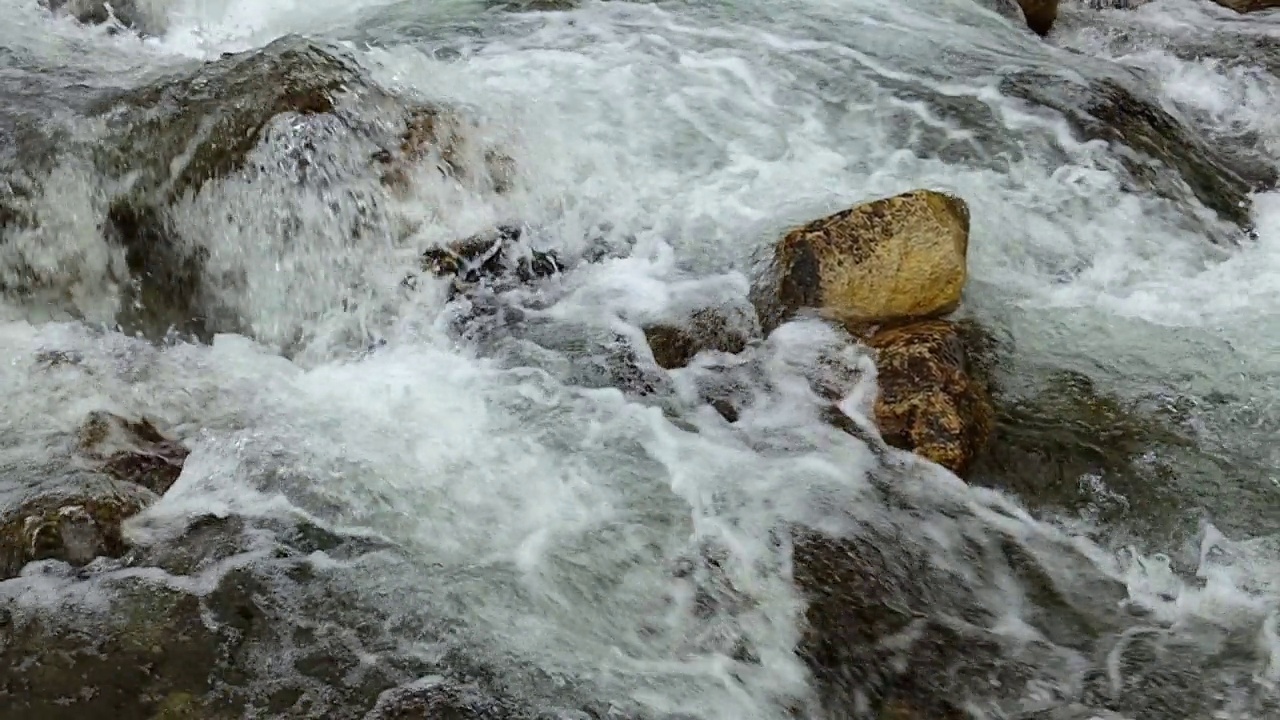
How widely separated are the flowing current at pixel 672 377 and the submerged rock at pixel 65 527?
0.32 ft

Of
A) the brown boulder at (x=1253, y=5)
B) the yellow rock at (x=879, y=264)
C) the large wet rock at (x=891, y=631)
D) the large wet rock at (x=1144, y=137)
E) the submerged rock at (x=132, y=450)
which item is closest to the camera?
the large wet rock at (x=891, y=631)

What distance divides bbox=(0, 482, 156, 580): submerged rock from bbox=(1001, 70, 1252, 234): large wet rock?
17.4 feet

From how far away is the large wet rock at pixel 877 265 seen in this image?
452 cm

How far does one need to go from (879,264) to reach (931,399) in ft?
2.48

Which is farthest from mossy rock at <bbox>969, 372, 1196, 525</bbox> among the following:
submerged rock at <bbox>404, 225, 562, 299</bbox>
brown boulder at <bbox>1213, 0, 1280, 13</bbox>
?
brown boulder at <bbox>1213, 0, 1280, 13</bbox>

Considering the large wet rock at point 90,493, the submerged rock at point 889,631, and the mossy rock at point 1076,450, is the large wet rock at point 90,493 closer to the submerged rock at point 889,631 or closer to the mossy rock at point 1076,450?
the submerged rock at point 889,631

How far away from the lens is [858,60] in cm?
687

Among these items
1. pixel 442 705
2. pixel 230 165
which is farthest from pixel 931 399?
pixel 230 165

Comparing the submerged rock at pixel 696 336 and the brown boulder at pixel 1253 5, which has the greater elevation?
the brown boulder at pixel 1253 5

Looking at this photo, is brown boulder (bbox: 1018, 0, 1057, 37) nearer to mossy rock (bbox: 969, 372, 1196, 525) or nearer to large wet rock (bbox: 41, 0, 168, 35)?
mossy rock (bbox: 969, 372, 1196, 525)

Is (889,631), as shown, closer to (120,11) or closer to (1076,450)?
(1076,450)

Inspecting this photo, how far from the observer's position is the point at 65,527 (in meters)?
3.23

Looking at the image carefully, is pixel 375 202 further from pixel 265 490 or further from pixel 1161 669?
pixel 1161 669

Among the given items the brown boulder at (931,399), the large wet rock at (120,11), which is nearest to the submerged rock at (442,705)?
A: the brown boulder at (931,399)
